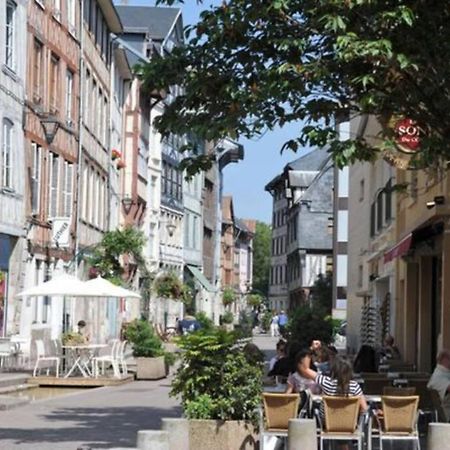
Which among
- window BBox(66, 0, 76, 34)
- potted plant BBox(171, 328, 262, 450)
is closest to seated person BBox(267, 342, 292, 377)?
potted plant BBox(171, 328, 262, 450)

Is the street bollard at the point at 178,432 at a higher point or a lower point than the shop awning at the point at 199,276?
lower

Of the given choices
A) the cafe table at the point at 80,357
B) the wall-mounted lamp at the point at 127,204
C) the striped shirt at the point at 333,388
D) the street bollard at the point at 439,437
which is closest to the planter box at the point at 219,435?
the striped shirt at the point at 333,388

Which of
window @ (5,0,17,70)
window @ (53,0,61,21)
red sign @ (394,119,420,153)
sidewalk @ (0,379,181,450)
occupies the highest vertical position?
window @ (53,0,61,21)

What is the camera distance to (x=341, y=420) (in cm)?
1345

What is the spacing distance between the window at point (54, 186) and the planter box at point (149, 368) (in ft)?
23.9

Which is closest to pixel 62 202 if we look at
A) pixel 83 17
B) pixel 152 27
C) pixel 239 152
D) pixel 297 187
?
pixel 83 17

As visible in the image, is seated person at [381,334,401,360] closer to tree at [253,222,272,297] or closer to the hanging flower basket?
the hanging flower basket

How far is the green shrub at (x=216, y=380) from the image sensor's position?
1428 cm

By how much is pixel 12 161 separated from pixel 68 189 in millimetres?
7760

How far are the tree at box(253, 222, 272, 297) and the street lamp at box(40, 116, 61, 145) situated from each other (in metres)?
127

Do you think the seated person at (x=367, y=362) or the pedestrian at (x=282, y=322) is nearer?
the seated person at (x=367, y=362)

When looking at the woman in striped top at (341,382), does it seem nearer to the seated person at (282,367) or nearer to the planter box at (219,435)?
the planter box at (219,435)

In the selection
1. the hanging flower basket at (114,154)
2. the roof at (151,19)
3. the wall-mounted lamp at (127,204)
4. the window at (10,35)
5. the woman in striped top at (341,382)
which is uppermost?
the roof at (151,19)

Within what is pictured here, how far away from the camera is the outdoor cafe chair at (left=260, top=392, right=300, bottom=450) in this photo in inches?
Answer: 535
